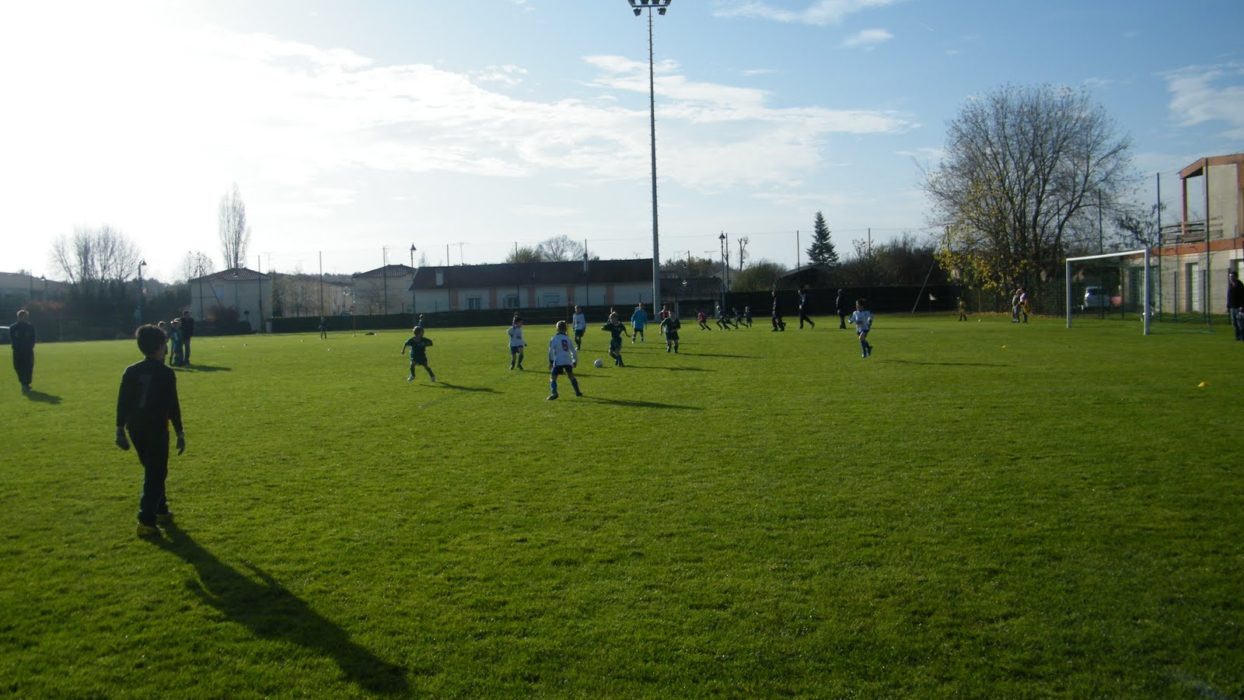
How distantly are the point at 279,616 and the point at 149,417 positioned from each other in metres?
3.14

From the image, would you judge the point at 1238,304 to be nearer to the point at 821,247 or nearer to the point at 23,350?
the point at 23,350

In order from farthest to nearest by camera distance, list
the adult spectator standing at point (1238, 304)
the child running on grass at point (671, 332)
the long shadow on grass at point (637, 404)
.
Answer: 1. the child running on grass at point (671, 332)
2. the adult spectator standing at point (1238, 304)
3. the long shadow on grass at point (637, 404)

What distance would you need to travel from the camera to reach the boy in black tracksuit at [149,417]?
25.1ft

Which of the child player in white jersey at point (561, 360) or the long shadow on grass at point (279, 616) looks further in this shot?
the child player in white jersey at point (561, 360)

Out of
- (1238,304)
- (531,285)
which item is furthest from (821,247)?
(1238,304)

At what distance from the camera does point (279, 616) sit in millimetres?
5570

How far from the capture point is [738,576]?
6109 millimetres

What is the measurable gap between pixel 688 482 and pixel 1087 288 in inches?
1863

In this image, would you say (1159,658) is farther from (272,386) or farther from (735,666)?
(272,386)

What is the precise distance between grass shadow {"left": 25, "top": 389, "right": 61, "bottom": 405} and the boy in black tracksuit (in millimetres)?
12766

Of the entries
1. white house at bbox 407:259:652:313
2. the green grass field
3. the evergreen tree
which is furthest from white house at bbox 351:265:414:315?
the green grass field

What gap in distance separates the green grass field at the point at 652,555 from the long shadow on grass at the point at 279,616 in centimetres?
3

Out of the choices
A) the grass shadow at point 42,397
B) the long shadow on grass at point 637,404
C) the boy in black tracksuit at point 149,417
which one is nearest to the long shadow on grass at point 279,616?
the boy in black tracksuit at point 149,417

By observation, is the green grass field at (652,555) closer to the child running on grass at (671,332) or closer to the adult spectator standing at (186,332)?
the child running on grass at (671,332)
